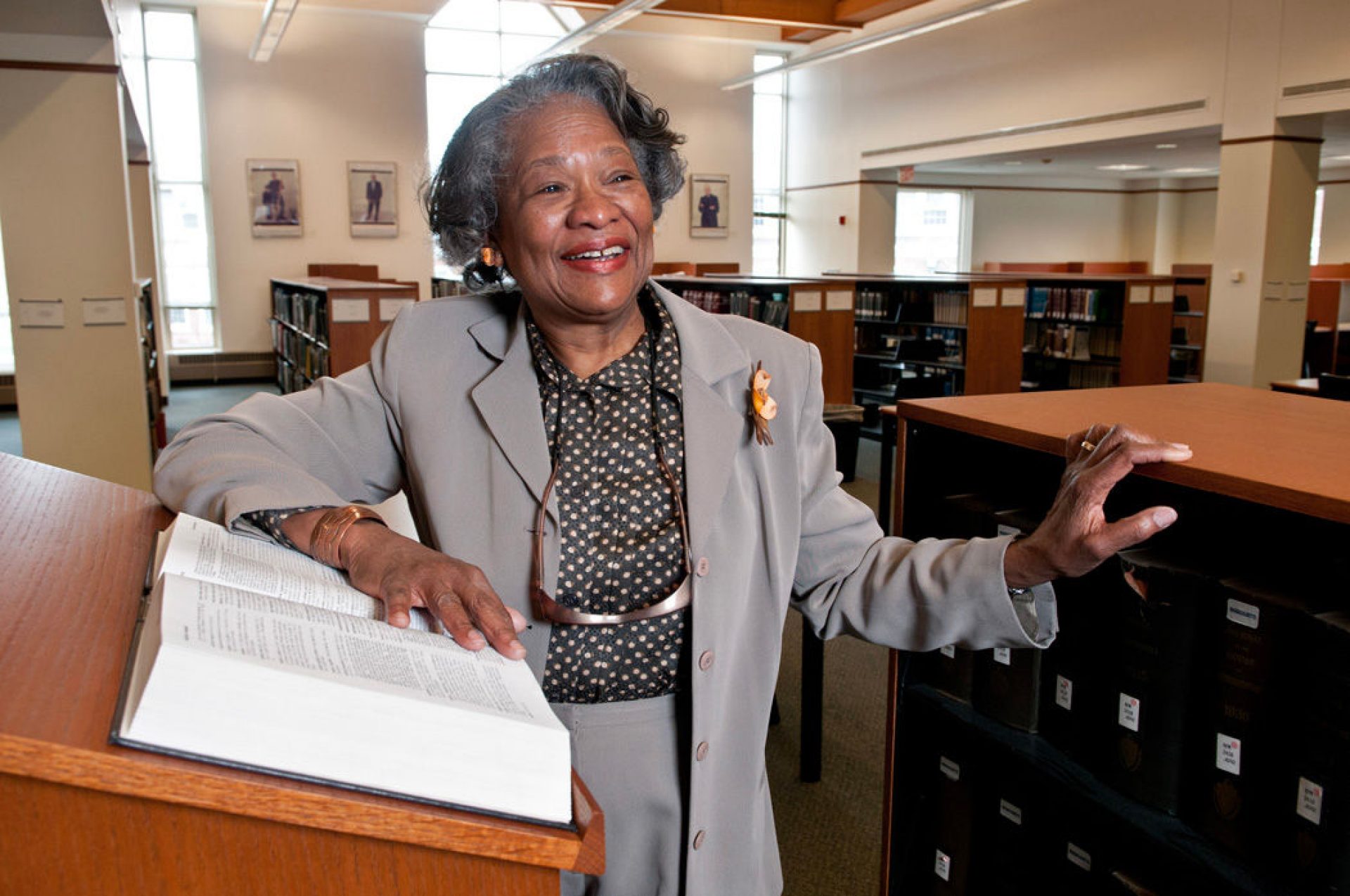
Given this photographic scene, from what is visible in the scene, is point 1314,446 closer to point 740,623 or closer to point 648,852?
point 740,623

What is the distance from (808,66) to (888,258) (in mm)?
3536

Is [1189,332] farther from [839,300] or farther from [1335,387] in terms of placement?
[1335,387]

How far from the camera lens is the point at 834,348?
783cm

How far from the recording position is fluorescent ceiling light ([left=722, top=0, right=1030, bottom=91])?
1088cm

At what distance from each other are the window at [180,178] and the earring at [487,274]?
41.9 ft

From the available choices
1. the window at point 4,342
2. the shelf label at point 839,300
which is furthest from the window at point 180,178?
the shelf label at point 839,300

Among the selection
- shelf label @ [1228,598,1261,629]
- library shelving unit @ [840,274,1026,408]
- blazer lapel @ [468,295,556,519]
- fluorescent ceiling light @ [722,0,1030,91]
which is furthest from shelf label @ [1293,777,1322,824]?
fluorescent ceiling light @ [722,0,1030,91]

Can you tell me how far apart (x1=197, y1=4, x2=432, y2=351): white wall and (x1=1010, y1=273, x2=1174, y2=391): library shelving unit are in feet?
27.3

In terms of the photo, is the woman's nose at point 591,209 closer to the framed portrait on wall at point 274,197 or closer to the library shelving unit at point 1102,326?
the library shelving unit at point 1102,326

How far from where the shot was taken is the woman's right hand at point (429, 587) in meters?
0.82

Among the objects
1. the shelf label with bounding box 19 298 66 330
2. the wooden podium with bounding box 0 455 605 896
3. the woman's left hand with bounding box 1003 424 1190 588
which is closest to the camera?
the wooden podium with bounding box 0 455 605 896

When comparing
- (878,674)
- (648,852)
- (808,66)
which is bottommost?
(878,674)

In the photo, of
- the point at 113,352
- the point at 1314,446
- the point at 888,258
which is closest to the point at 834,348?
the point at 113,352

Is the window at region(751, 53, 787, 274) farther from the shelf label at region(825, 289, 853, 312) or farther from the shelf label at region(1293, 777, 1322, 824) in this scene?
the shelf label at region(1293, 777, 1322, 824)
